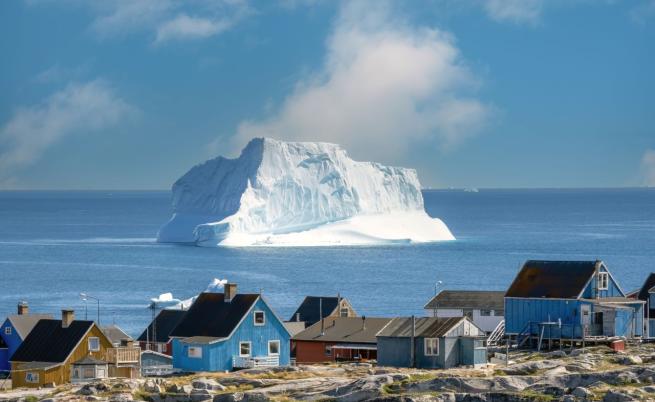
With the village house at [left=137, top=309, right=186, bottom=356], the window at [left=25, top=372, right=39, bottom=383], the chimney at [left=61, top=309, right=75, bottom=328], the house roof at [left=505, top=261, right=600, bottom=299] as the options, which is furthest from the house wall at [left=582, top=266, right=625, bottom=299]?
the window at [left=25, top=372, right=39, bottom=383]

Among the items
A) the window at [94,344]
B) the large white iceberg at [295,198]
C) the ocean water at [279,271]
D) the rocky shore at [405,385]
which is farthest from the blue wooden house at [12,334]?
the large white iceberg at [295,198]

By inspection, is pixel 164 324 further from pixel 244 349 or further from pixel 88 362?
pixel 88 362

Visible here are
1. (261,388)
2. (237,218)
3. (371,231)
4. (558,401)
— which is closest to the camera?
(558,401)

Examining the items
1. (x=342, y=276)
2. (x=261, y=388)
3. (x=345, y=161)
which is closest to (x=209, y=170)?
(x=345, y=161)

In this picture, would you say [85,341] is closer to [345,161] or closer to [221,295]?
[221,295]

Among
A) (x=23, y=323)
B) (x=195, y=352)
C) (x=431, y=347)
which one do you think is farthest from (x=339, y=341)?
(x=23, y=323)
